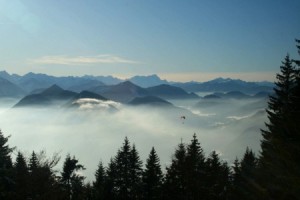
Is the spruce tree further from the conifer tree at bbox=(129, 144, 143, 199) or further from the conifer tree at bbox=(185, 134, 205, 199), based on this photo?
the conifer tree at bbox=(129, 144, 143, 199)

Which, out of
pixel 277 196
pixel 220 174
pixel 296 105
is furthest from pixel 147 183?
pixel 296 105

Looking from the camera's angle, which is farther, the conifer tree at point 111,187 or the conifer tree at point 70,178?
the conifer tree at point 111,187

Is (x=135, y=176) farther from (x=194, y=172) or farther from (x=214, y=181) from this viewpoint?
(x=214, y=181)

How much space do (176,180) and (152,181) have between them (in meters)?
3.88

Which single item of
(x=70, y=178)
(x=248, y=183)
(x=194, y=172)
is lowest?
(x=248, y=183)

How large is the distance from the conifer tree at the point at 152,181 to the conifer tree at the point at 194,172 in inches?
179

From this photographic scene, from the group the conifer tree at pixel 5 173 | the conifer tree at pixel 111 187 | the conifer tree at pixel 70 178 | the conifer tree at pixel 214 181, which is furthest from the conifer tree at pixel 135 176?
the conifer tree at pixel 5 173

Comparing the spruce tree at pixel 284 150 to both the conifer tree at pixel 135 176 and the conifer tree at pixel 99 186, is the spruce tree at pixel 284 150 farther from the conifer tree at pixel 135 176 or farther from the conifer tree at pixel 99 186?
the conifer tree at pixel 99 186

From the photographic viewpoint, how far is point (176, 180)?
47.9 m

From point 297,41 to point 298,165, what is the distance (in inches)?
264

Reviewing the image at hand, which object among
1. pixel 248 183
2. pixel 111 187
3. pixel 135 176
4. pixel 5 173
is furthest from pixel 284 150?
pixel 111 187

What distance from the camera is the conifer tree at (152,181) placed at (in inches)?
1962

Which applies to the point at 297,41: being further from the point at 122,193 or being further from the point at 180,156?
the point at 122,193

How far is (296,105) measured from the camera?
17781 millimetres
